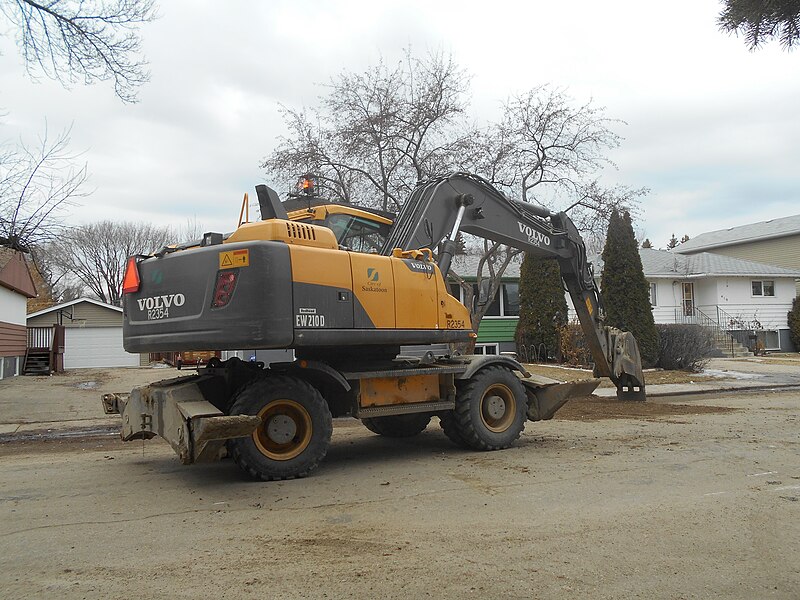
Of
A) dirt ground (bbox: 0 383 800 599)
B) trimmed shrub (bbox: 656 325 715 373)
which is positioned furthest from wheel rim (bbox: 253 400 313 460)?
trimmed shrub (bbox: 656 325 715 373)

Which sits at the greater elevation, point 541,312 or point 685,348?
point 541,312

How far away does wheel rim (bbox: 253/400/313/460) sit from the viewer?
278 inches

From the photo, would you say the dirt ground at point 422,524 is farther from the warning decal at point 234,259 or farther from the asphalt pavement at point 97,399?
the asphalt pavement at point 97,399

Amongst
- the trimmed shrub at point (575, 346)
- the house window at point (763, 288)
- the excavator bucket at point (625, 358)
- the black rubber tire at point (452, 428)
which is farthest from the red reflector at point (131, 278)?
the house window at point (763, 288)

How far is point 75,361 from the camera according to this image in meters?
32.1

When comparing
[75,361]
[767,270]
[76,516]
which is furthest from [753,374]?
[75,361]

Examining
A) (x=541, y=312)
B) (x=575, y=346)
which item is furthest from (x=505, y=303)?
(x=575, y=346)

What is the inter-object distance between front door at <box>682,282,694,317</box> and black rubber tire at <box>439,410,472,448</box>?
2729 centimetres

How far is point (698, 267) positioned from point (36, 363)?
29.5m

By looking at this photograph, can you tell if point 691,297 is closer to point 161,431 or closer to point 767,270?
point 767,270

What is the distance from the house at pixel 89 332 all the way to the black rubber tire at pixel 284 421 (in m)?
27.6

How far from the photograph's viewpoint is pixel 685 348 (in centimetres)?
2133

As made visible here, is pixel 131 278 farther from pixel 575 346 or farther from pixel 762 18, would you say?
pixel 575 346

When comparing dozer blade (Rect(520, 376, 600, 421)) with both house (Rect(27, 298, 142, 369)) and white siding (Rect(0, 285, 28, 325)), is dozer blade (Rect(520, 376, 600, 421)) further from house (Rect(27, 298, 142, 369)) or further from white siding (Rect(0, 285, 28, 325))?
house (Rect(27, 298, 142, 369))
